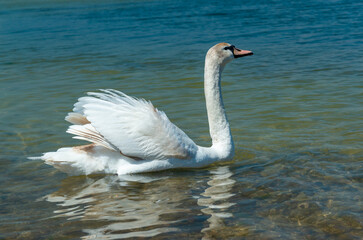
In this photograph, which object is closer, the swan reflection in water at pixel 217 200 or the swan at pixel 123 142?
the swan reflection in water at pixel 217 200

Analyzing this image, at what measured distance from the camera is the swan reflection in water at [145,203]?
5.07 metres

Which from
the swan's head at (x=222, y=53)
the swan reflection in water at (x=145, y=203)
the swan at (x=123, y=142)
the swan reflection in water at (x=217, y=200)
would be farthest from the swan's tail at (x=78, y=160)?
the swan's head at (x=222, y=53)

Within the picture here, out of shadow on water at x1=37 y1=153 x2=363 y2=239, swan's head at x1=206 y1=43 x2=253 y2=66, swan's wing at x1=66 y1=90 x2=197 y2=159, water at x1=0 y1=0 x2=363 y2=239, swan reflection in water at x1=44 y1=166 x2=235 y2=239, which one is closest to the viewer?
shadow on water at x1=37 y1=153 x2=363 y2=239

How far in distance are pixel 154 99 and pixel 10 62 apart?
7335 mm

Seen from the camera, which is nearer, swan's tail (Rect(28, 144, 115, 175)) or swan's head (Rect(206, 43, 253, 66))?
swan's tail (Rect(28, 144, 115, 175))

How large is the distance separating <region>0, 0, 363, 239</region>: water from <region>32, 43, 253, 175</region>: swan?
0.18 m

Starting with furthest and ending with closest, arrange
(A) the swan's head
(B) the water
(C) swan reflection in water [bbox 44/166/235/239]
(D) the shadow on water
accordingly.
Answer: (A) the swan's head → (B) the water → (C) swan reflection in water [bbox 44/166/235/239] → (D) the shadow on water

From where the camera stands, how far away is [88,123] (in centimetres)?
675

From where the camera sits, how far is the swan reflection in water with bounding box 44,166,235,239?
507cm

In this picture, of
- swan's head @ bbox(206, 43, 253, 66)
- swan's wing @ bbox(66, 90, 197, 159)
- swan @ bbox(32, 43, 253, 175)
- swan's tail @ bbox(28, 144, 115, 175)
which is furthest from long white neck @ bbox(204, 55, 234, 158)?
swan's tail @ bbox(28, 144, 115, 175)

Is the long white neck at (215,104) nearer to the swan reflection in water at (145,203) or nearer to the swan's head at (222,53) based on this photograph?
the swan's head at (222,53)

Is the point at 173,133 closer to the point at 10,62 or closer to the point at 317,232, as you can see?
the point at 317,232

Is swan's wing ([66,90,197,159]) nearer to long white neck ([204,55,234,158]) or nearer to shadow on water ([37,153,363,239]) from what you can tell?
shadow on water ([37,153,363,239])

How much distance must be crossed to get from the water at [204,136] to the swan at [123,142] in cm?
18
